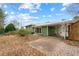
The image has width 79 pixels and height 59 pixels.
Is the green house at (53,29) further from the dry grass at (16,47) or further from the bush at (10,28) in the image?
the bush at (10,28)

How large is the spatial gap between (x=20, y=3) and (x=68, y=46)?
0.66 meters

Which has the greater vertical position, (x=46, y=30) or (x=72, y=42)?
(x=46, y=30)

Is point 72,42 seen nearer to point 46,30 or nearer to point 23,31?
point 46,30

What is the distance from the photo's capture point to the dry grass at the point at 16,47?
1883 millimetres

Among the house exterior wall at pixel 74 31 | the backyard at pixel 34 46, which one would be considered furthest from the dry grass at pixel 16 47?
the house exterior wall at pixel 74 31

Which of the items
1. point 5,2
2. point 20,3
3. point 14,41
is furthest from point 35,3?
point 14,41

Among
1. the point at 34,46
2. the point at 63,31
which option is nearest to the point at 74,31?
the point at 63,31

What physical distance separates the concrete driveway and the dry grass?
5 centimetres

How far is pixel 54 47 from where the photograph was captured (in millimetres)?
1884

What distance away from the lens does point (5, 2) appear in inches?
74.6

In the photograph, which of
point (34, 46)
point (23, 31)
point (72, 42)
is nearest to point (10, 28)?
point (23, 31)

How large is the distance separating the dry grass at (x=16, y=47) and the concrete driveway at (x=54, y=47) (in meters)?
0.05

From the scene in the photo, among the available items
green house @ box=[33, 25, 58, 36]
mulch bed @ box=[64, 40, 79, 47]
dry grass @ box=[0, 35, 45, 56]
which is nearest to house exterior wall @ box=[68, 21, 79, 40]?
mulch bed @ box=[64, 40, 79, 47]

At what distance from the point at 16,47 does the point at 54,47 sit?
0.39m
